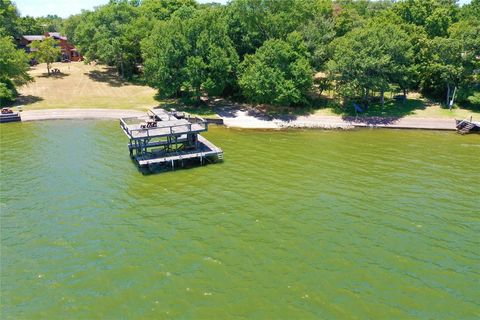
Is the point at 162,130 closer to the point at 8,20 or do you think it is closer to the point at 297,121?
the point at 297,121

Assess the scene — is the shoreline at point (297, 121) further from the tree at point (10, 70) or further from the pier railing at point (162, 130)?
the pier railing at point (162, 130)

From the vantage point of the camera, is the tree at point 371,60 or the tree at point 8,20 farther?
the tree at point 8,20

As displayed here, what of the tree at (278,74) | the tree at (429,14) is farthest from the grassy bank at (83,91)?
the tree at (429,14)

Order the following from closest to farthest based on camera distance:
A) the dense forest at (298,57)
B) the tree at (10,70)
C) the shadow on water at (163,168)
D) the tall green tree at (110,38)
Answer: the shadow on water at (163,168) → the dense forest at (298,57) → the tree at (10,70) → the tall green tree at (110,38)

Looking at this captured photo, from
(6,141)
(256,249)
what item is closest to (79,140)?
(6,141)

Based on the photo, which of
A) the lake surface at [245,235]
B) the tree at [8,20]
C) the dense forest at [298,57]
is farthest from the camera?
the tree at [8,20]

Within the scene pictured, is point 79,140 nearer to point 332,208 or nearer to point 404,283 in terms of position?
point 332,208

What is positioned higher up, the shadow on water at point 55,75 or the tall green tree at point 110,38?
the tall green tree at point 110,38
